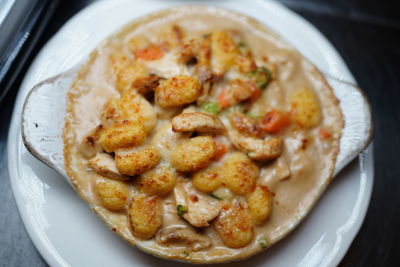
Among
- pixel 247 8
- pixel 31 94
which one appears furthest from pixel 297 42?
pixel 31 94

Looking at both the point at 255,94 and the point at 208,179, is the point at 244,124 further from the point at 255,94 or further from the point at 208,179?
the point at 208,179

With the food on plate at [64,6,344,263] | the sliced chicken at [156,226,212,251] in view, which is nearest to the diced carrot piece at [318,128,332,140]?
the food on plate at [64,6,344,263]

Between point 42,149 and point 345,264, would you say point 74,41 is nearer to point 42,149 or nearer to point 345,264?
point 42,149

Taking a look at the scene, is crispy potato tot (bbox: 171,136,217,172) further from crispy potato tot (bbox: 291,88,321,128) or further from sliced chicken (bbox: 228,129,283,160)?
crispy potato tot (bbox: 291,88,321,128)

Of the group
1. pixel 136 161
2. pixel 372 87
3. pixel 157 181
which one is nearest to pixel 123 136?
pixel 136 161

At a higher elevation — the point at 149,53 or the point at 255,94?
the point at 149,53

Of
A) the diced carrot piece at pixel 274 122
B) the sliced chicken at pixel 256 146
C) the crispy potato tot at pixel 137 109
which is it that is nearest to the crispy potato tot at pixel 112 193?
the crispy potato tot at pixel 137 109

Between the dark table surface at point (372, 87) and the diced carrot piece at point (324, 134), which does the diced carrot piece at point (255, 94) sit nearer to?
the diced carrot piece at point (324, 134)
